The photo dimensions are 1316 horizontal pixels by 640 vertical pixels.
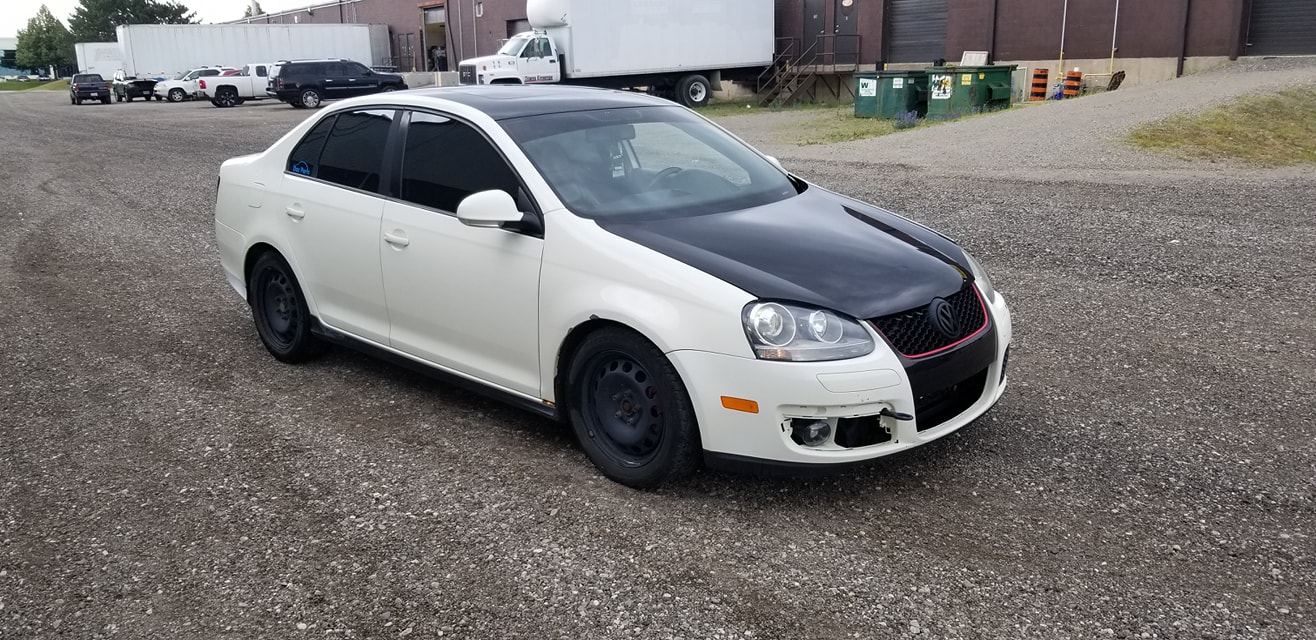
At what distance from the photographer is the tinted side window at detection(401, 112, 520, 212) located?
466cm

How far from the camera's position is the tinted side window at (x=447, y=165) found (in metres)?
4.66

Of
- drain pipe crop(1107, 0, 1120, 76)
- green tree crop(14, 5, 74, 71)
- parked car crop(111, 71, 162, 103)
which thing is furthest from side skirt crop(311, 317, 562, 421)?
green tree crop(14, 5, 74, 71)

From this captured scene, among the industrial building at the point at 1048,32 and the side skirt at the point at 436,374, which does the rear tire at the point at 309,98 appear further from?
the side skirt at the point at 436,374

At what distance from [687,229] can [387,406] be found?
1982mm

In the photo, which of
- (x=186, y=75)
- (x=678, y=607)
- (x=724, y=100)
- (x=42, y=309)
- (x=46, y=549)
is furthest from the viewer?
(x=186, y=75)

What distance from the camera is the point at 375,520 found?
3.96m

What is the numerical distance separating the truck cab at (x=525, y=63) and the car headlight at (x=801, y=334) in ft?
90.9

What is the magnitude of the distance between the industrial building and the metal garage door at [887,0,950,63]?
31 mm

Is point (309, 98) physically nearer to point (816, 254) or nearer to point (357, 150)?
point (357, 150)

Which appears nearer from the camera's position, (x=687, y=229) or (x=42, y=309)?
(x=687, y=229)

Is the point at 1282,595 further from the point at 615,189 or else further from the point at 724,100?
the point at 724,100

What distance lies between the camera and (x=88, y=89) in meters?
47.7

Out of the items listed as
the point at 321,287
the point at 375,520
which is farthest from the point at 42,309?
the point at 375,520

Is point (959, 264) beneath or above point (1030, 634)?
above
